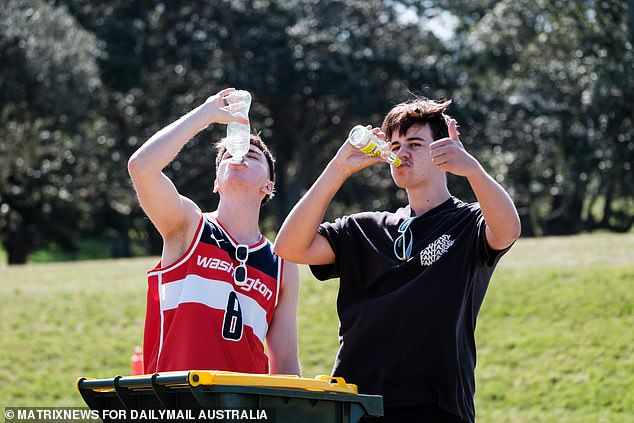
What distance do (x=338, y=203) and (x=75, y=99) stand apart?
996cm

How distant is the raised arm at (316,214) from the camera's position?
12.1 feet

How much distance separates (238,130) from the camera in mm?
4180

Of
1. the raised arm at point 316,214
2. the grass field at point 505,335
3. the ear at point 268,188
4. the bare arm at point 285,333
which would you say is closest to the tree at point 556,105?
the grass field at point 505,335

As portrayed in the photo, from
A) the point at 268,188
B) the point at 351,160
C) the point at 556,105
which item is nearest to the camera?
the point at 351,160

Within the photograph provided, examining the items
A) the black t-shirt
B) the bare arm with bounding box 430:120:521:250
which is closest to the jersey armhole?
the black t-shirt

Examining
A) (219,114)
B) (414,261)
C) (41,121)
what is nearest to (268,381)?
(414,261)

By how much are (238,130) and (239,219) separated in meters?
0.39

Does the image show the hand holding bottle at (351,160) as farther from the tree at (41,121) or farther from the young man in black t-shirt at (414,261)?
the tree at (41,121)

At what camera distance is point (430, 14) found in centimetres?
3825

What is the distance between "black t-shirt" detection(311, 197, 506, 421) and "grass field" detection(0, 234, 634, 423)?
22.3 ft

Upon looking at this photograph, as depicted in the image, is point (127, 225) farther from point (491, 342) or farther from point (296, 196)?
point (491, 342)

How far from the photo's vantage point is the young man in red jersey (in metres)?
3.90

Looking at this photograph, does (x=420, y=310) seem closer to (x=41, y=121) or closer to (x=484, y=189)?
(x=484, y=189)

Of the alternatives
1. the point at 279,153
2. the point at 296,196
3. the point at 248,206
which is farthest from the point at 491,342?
the point at 279,153
